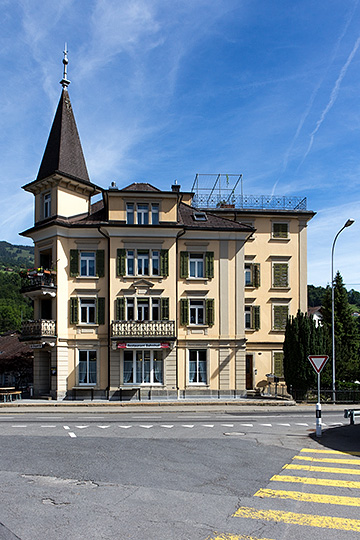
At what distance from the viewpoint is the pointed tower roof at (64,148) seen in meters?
33.1

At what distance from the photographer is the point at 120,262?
31531 mm

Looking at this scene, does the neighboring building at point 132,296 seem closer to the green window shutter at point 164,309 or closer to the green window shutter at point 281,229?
the green window shutter at point 164,309

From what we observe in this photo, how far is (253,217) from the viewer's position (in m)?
37.7

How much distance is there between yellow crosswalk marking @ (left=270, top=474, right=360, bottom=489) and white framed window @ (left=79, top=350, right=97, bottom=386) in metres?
22.0

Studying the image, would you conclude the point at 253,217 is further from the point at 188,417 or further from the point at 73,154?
the point at 188,417

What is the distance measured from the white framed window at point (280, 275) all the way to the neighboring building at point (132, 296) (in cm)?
533

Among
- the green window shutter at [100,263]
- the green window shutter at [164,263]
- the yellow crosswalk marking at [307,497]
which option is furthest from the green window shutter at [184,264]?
the yellow crosswalk marking at [307,497]

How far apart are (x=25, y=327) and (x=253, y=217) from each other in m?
17.2

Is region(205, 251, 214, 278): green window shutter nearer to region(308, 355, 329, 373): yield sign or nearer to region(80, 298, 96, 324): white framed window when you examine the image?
region(80, 298, 96, 324): white framed window

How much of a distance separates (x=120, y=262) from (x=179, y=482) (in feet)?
72.4

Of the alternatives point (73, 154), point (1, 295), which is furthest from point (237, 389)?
point (1, 295)

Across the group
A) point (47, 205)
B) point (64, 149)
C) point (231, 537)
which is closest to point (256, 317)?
point (47, 205)

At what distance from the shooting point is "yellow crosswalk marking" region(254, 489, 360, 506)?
8992 millimetres

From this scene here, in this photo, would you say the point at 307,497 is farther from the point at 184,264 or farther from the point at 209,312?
the point at 184,264
